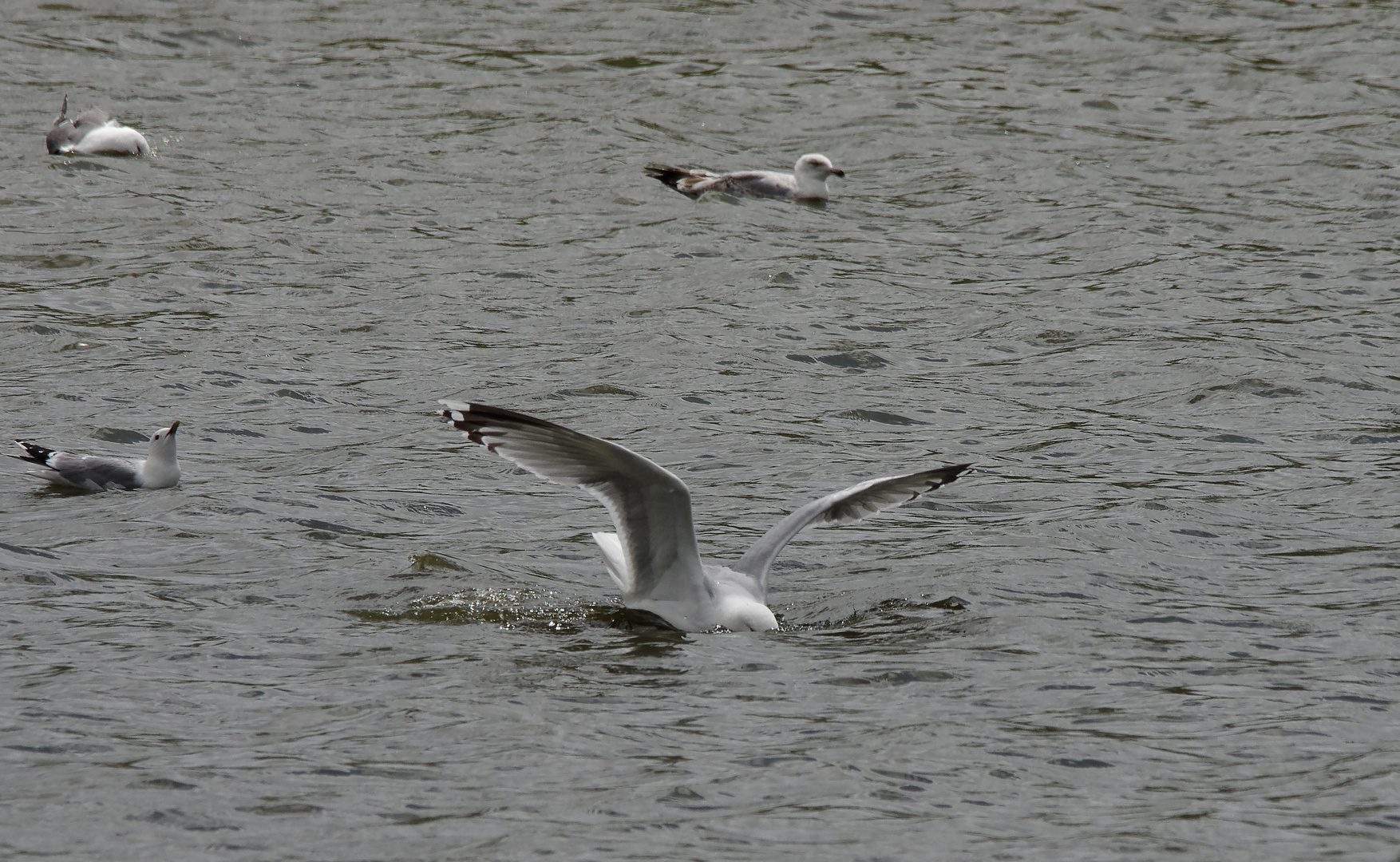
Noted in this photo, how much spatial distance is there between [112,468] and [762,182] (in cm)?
749

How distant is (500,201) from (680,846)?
10204 millimetres

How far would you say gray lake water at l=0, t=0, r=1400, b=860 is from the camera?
581cm

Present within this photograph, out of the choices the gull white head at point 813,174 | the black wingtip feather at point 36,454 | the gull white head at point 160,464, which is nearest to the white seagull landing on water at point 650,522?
the gull white head at point 160,464

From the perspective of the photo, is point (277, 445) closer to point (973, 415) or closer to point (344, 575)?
point (344, 575)

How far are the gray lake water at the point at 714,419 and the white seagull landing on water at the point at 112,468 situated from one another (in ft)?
0.43

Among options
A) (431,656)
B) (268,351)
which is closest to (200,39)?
(268,351)

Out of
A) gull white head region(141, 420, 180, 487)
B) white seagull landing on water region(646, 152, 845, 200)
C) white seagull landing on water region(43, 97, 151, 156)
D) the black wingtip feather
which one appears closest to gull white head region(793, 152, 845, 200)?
white seagull landing on water region(646, 152, 845, 200)

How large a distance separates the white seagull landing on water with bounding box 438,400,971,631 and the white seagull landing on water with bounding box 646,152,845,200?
24.8 ft

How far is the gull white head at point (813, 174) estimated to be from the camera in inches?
588

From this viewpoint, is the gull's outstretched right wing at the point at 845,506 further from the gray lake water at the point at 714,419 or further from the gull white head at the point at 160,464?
the gull white head at the point at 160,464

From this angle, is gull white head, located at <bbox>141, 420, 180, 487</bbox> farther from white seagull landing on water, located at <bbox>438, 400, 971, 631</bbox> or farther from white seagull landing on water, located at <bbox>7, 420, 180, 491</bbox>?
white seagull landing on water, located at <bbox>438, 400, 971, 631</bbox>

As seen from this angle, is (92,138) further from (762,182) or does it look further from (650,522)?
(650,522)

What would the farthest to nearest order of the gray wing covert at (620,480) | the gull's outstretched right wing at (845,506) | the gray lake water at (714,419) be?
the gull's outstretched right wing at (845,506) < the gray wing covert at (620,480) < the gray lake water at (714,419)

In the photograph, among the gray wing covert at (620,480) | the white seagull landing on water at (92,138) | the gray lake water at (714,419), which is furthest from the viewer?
the white seagull landing on water at (92,138)
